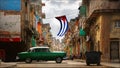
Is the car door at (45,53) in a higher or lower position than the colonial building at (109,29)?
lower

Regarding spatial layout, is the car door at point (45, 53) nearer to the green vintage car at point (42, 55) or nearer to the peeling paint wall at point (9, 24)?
the green vintage car at point (42, 55)

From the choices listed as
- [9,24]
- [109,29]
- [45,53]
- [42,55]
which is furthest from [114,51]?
[9,24]

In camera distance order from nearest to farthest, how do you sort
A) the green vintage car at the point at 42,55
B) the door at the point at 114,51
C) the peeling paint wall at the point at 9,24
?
the green vintage car at the point at 42,55, the door at the point at 114,51, the peeling paint wall at the point at 9,24

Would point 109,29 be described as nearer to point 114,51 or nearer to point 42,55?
point 114,51

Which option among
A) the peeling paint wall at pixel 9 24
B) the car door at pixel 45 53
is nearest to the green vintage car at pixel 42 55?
the car door at pixel 45 53

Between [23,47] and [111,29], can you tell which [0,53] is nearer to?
[23,47]

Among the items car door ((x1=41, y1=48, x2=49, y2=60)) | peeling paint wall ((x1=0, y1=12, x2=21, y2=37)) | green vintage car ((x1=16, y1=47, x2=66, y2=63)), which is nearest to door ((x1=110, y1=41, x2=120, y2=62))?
green vintage car ((x1=16, y1=47, x2=66, y2=63))

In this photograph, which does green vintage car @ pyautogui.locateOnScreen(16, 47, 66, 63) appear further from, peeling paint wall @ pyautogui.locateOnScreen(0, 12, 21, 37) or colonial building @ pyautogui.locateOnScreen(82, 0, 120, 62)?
peeling paint wall @ pyautogui.locateOnScreen(0, 12, 21, 37)

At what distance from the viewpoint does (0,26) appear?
62656 mm

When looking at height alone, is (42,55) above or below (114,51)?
below

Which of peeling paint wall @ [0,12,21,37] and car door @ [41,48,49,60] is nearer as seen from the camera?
car door @ [41,48,49,60]

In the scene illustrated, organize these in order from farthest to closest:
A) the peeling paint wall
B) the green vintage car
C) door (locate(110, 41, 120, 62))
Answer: the peeling paint wall → door (locate(110, 41, 120, 62)) → the green vintage car

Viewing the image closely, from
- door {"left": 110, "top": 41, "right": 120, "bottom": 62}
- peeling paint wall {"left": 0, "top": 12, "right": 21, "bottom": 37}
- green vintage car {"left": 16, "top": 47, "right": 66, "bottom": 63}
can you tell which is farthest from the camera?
peeling paint wall {"left": 0, "top": 12, "right": 21, "bottom": 37}

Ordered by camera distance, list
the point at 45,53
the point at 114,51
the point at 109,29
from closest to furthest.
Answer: the point at 45,53
the point at 114,51
the point at 109,29
